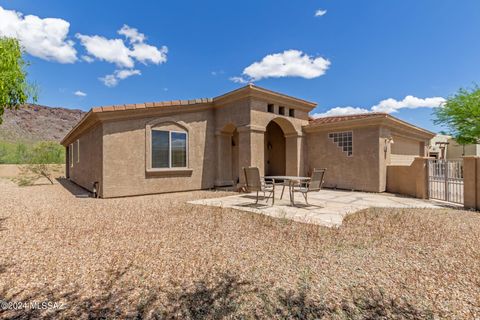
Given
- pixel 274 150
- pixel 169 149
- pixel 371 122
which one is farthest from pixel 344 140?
pixel 169 149

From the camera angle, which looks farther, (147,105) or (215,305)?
(147,105)

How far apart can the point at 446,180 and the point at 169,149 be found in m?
11.2

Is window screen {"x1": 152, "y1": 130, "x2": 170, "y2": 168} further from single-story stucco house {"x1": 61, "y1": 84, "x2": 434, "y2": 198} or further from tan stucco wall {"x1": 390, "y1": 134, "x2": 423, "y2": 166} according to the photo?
tan stucco wall {"x1": 390, "y1": 134, "x2": 423, "y2": 166}

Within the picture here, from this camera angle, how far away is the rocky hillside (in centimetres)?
4463

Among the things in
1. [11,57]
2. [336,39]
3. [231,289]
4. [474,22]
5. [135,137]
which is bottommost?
[231,289]

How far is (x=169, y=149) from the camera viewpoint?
1080cm

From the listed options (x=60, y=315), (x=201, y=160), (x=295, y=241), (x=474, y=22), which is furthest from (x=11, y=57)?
(x=474, y=22)

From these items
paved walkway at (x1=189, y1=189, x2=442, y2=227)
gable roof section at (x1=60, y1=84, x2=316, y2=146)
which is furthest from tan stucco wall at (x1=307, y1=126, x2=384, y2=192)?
gable roof section at (x1=60, y1=84, x2=316, y2=146)

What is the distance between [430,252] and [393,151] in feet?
32.2

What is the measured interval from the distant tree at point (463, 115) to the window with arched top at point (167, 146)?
2553cm

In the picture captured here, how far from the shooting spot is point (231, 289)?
9.41 ft

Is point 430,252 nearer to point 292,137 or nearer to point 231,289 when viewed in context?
point 231,289

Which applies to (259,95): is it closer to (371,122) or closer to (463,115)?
(371,122)

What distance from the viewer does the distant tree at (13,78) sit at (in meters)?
3.72
